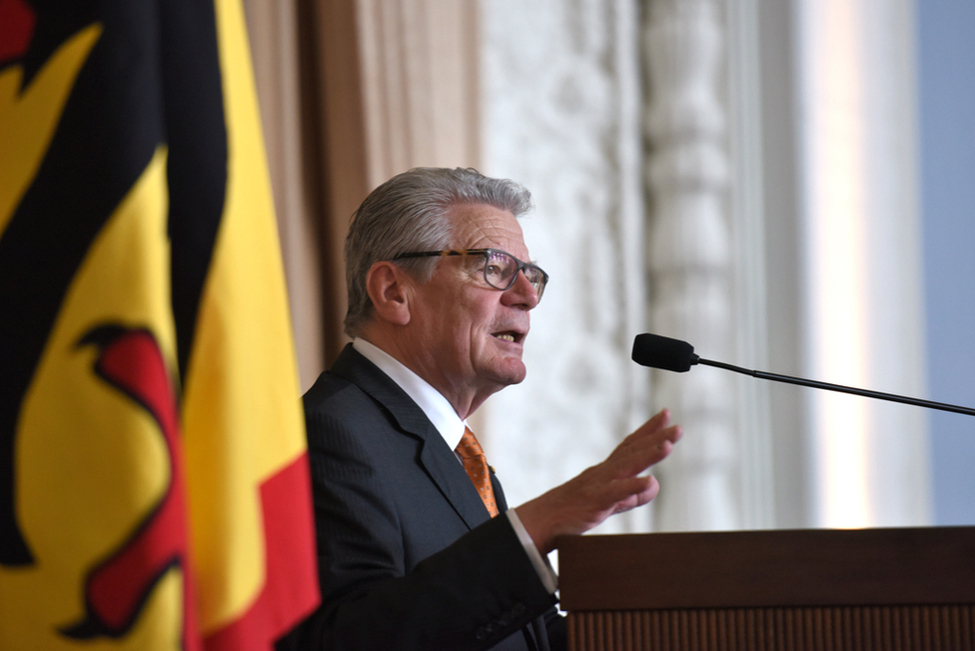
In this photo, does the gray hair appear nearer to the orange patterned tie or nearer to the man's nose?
the man's nose

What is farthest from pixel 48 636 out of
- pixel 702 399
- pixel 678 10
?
pixel 678 10

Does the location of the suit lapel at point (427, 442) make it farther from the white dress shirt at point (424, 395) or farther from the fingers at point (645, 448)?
the fingers at point (645, 448)

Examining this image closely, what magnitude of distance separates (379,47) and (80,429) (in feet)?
7.17

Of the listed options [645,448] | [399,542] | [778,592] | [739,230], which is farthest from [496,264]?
[739,230]

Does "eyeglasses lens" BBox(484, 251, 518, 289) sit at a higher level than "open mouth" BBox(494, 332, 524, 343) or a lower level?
higher

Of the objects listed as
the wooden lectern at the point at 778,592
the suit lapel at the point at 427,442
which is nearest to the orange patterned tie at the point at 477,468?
the suit lapel at the point at 427,442

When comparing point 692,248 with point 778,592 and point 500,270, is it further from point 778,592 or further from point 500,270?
point 778,592

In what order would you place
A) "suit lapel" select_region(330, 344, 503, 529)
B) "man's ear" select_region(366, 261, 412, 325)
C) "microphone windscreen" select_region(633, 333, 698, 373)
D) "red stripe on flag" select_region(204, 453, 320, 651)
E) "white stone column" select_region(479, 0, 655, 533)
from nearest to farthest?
1. "red stripe on flag" select_region(204, 453, 320, 651)
2. "microphone windscreen" select_region(633, 333, 698, 373)
3. "suit lapel" select_region(330, 344, 503, 529)
4. "man's ear" select_region(366, 261, 412, 325)
5. "white stone column" select_region(479, 0, 655, 533)

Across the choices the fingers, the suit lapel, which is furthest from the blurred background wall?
the fingers

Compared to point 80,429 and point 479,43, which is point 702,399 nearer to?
point 479,43

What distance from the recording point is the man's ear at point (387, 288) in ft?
6.73

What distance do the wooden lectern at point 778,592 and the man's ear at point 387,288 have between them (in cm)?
102

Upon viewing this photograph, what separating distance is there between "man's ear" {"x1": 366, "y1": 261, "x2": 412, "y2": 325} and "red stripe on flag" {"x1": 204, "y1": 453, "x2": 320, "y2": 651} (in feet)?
3.22

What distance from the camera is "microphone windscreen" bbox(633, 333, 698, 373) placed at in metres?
1.60
